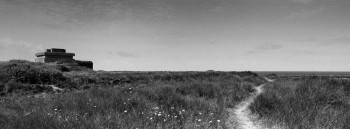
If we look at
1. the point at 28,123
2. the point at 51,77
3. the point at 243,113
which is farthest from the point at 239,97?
the point at 51,77

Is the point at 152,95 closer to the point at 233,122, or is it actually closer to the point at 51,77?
the point at 233,122

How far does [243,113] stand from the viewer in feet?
24.1

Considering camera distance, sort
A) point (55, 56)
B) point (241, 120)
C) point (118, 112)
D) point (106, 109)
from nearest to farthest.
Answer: point (118, 112) < point (106, 109) < point (241, 120) < point (55, 56)

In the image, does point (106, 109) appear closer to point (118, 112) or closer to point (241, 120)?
point (118, 112)

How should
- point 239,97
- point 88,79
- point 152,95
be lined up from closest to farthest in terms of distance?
point 152,95, point 239,97, point 88,79

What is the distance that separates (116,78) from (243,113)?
1079 centimetres

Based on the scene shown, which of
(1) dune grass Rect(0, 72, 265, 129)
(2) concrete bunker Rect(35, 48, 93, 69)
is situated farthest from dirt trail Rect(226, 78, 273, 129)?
(2) concrete bunker Rect(35, 48, 93, 69)

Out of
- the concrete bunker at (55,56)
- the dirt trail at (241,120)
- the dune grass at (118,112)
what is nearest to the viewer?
the dune grass at (118,112)

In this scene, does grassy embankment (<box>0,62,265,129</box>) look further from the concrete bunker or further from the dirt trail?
the concrete bunker

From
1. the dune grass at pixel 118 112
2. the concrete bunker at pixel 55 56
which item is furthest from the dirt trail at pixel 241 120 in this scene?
the concrete bunker at pixel 55 56

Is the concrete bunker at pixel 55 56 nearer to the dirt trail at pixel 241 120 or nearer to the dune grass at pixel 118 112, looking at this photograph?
the dune grass at pixel 118 112

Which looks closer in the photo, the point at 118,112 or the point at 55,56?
the point at 118,112

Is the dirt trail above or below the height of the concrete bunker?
below

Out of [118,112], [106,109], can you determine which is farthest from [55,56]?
[118,112]
